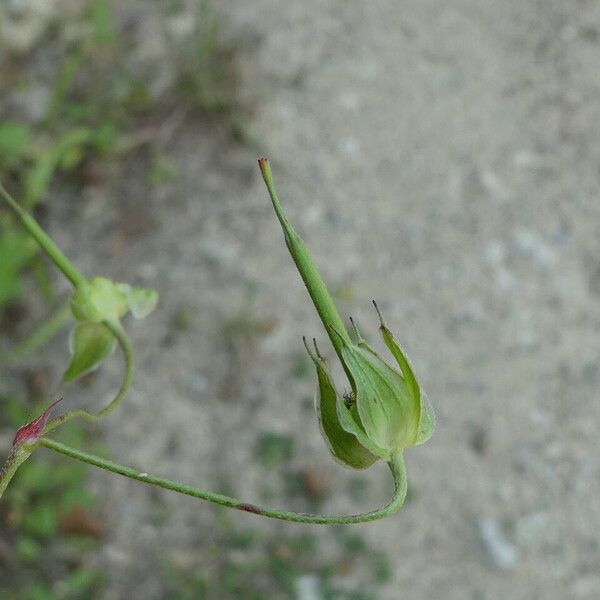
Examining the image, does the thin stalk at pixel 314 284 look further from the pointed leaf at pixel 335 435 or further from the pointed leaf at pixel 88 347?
the pointed leaf at pixel 88 347

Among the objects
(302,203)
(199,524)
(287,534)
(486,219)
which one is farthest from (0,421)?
(486,219)

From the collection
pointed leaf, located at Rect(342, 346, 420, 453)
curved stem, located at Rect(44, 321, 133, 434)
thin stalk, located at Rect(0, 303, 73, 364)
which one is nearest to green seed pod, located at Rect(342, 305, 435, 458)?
pointed leaf, located at Rect(342, 346, 420, 453)

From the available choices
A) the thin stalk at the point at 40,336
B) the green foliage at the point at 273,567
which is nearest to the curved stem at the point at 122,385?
the thin stalk at the point at 40,336

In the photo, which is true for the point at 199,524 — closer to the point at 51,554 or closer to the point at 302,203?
the point at 51,554

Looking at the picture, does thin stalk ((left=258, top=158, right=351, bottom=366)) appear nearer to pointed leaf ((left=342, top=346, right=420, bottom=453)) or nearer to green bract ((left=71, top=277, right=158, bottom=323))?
pointed leaf ((left=342, top=346, right=420, bottom=453))

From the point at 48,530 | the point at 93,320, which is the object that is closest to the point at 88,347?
the point at 93,320

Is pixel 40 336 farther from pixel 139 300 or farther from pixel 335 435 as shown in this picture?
pixel 335 435
